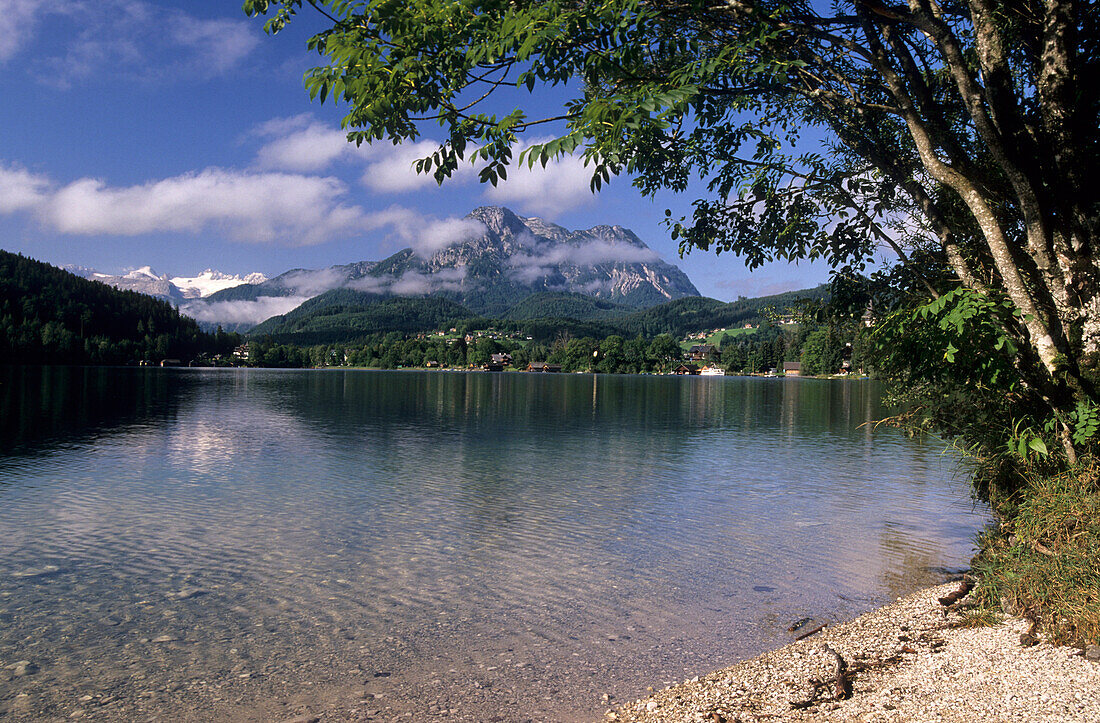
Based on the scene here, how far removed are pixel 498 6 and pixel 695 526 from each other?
13902mm

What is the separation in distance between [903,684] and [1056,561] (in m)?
2.57

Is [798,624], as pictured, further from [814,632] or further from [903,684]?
[903,684]

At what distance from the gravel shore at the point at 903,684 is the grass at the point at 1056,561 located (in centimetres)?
32

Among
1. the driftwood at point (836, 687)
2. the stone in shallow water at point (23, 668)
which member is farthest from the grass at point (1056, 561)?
the stone in shallow water at point (23, 668)

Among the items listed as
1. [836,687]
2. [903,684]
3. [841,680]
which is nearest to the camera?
[903,684]

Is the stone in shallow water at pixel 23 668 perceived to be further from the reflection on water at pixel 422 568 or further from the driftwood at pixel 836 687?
the driftwood at pixel 836 687

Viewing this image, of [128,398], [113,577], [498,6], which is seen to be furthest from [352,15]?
[128,398]

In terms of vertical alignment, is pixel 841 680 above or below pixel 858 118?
below

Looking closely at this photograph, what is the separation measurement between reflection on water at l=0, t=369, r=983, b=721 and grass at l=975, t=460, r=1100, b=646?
2.94m

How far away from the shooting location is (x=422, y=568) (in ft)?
44.4

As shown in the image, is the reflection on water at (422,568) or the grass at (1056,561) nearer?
the grass at (1056,561)

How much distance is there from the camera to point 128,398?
209ft

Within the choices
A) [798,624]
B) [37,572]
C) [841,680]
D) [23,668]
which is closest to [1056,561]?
[841,680]

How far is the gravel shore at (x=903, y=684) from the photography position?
6543 mm
